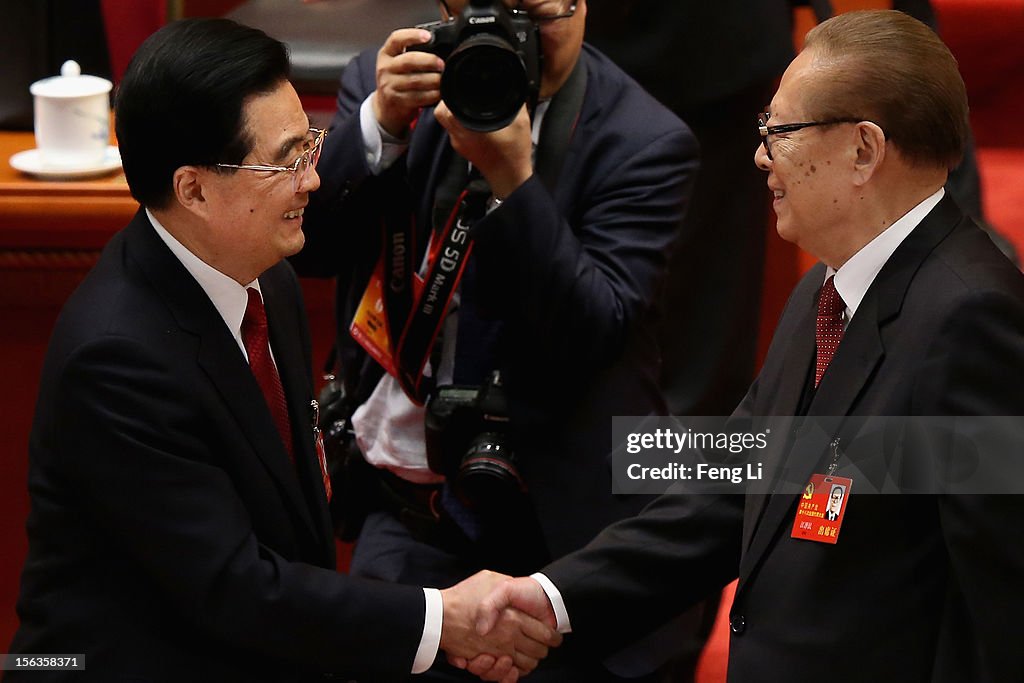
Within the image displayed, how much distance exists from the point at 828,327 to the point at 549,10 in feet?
2.08

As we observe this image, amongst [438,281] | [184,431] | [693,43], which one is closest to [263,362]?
[184,431]

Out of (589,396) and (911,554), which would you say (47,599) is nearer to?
(589,396)

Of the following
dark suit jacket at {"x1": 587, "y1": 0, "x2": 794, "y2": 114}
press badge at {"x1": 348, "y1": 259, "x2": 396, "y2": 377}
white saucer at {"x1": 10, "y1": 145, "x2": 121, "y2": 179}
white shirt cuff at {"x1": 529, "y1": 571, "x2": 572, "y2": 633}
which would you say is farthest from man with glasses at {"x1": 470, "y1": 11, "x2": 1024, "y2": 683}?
white saucer at {"x1": 10, "y1": 145, "x2": 121, "y2": 179}

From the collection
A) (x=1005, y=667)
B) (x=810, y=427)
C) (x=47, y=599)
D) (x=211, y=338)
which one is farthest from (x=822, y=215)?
(x=47, y=599)

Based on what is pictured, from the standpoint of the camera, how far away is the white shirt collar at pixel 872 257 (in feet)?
5.42

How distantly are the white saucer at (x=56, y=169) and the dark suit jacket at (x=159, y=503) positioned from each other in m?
0.75

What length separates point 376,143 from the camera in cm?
216

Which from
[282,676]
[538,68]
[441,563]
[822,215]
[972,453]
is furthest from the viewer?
[441,563]

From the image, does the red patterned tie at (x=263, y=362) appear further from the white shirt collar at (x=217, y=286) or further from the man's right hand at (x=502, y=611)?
the man's right hand at (x=502, y=611)

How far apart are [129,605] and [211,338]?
1.06ft

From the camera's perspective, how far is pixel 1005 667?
1525 millimetres

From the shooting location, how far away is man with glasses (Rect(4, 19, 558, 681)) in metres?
1.65

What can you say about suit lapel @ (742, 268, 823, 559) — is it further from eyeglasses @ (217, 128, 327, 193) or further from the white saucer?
the white saucer

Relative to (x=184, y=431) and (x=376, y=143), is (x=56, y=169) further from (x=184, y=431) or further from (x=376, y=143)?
(x=184, y=431)
